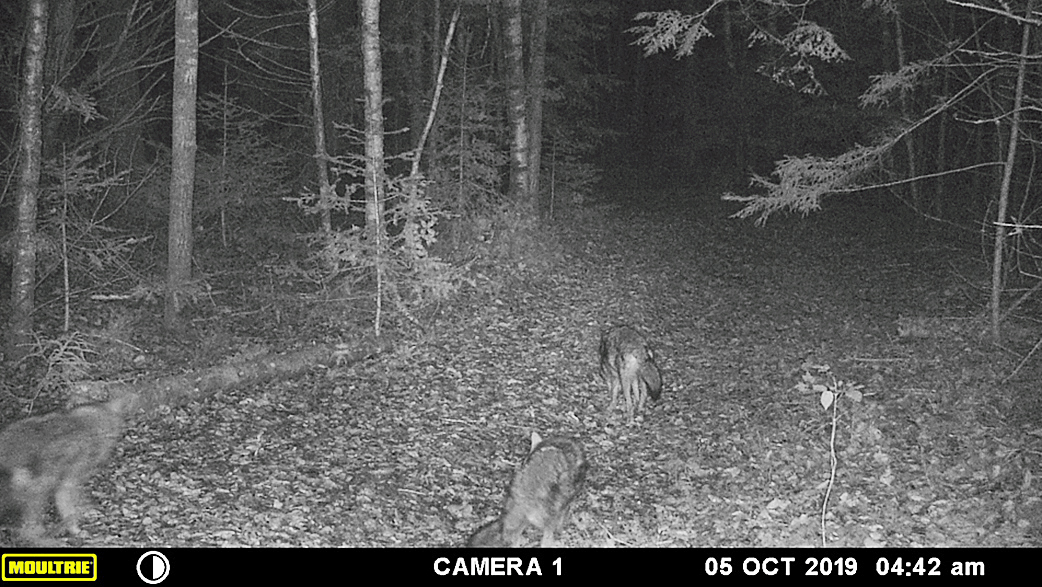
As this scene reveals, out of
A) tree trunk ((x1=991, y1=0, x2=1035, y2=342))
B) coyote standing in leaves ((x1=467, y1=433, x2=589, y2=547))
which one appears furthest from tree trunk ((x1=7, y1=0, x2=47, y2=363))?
tree trunk ((x1=991, y1=0, x2=1035, y2=342))

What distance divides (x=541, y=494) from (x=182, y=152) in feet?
24.1

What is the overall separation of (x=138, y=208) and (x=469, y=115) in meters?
6.55

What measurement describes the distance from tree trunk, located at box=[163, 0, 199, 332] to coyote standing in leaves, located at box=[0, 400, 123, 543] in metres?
2.99

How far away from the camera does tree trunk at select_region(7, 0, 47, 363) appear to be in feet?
34.5

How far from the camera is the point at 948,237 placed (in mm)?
21312

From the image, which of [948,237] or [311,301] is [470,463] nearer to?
[311,301]

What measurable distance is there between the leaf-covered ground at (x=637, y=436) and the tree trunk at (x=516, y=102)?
2746 mm

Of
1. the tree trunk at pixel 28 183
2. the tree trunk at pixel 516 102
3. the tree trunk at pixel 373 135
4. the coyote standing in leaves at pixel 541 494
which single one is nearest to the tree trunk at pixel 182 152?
the tree trunk at pixel 28 183

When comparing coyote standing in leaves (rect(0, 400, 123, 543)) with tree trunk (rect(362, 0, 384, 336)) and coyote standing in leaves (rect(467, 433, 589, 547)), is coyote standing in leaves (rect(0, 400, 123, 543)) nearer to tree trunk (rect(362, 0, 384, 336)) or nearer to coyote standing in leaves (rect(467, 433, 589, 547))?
coyote standing in leaves (rect(467, 433, 589, 547))

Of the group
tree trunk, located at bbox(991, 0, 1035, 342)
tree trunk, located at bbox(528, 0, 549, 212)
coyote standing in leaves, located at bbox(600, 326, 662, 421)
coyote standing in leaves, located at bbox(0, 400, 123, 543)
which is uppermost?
tree trunk, located at bbox(528, 0, 549, 212)

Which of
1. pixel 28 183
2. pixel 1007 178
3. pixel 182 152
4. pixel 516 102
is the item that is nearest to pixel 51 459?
pixel 28 183

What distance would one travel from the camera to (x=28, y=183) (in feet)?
35.3

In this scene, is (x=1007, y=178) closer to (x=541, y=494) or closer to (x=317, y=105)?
(x=541, y=494)

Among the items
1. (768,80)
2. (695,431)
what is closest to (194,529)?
(695,431)
